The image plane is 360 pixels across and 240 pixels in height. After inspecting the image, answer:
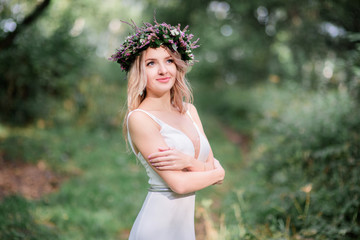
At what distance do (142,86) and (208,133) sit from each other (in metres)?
10.3

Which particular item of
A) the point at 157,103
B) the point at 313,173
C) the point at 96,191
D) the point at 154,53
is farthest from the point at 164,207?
the point at 96,191

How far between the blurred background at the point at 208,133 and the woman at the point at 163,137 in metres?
0.26

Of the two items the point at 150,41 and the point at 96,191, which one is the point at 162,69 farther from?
the point at 96,191

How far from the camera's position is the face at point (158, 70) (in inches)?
79.8

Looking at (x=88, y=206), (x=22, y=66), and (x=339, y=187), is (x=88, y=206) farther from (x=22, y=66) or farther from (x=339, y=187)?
(x=22, y=66)

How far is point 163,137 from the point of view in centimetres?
195

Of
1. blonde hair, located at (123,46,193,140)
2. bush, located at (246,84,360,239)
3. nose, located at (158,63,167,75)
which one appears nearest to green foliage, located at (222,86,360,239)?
bush, located at (246,84,360,239)

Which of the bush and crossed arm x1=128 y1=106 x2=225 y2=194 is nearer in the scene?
crossed arm x1=128 y1=106 x2=225 y2=194

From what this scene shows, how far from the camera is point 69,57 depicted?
8078 millimetres

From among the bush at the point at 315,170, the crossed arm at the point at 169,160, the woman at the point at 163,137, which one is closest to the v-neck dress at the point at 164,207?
the woman at the point at 163,137

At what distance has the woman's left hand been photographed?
1813 millimetres

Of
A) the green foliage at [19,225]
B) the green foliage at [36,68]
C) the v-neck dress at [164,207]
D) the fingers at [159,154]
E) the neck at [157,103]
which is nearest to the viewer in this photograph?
the fingers at [159,154]

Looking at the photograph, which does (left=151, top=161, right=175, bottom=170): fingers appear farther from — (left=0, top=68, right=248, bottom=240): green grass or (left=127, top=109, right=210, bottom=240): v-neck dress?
(left=0, top=68, right=248, bottom=240): green grass

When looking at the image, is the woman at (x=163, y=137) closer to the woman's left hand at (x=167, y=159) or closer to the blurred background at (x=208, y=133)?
the woman's left hand at (x=167, y=159)
